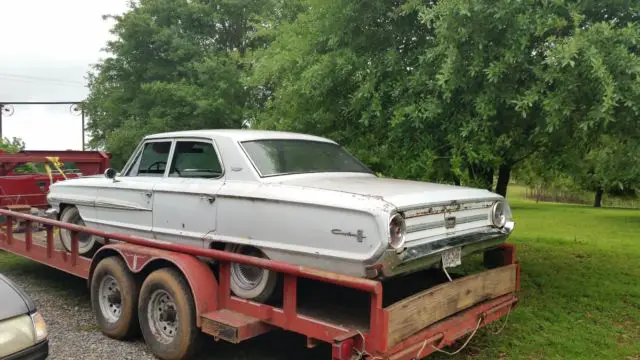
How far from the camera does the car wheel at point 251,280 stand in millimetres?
4195

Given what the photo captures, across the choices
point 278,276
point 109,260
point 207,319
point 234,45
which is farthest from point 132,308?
point 234,45

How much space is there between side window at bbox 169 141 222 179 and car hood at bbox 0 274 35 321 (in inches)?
68.0

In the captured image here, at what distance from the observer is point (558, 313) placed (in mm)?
6113

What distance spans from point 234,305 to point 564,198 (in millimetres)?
42974

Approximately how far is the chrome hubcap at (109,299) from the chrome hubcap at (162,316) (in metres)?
0.62

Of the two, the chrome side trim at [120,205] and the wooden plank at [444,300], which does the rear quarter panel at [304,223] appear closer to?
the wooden plank at [444,300]

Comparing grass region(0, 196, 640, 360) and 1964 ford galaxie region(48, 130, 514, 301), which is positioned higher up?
1964 ford galaxie region(48, 130, 514, 301)

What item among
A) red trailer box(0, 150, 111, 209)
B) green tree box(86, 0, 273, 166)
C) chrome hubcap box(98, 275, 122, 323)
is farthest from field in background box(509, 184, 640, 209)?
chrome hubcap box(98, 275, 122, 323)

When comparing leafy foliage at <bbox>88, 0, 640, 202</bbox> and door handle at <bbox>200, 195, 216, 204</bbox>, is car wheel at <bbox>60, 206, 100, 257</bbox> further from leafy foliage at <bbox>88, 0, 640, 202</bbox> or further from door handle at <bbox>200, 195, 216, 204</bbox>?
leafy foliage at <bbox>88, 0, 640, 202</bbox>

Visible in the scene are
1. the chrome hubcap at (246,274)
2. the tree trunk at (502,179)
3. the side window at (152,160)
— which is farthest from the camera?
the tree trunk at (502,179)

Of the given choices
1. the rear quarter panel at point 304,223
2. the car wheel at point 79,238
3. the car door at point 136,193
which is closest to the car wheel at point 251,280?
the rear quarter panel at point 304,223

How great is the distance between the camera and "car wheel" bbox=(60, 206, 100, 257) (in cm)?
619

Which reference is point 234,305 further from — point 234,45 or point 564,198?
point 564,198

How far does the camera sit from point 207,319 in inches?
160
